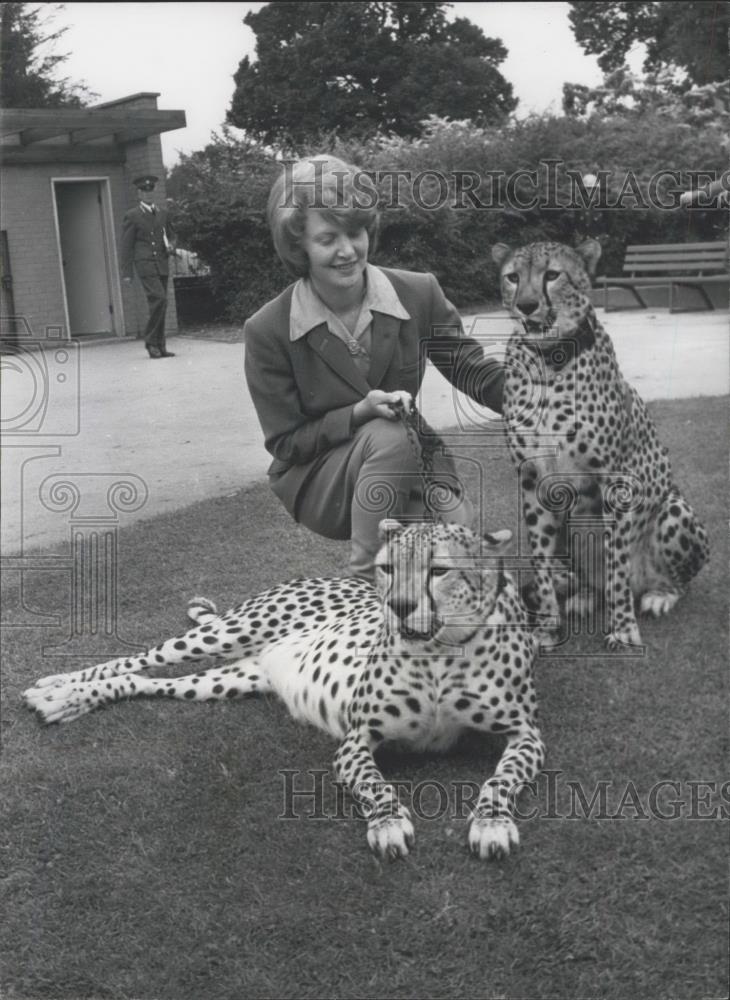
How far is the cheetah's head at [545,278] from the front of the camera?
294 centimetres

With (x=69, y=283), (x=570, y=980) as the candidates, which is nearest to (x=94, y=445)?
(x=69, y=283)

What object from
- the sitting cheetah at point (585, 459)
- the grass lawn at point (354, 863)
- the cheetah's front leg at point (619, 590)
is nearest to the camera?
the grass lawn at point (354, 863)

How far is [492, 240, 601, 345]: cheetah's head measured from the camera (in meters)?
2.94

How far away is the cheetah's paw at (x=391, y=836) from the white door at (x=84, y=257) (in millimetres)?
1533

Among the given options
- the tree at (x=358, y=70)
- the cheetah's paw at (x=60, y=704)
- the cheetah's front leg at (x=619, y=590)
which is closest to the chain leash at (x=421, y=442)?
the tree at (x=358, y=70)

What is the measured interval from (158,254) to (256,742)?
1.38m

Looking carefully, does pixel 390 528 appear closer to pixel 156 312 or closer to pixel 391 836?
pixel 391 836

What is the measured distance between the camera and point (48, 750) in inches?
132

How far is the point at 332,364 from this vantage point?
3.10 meters

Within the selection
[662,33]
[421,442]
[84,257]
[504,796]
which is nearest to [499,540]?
[421,442]

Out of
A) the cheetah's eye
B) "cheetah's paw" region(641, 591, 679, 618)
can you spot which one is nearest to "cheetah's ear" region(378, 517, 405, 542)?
the cheetah's eye

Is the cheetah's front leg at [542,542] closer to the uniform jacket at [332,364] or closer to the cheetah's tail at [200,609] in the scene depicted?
the uniform jacket at [332,364]

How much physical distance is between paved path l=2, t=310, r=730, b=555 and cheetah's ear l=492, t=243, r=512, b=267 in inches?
8.9

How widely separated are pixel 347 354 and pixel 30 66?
3.50 ft
